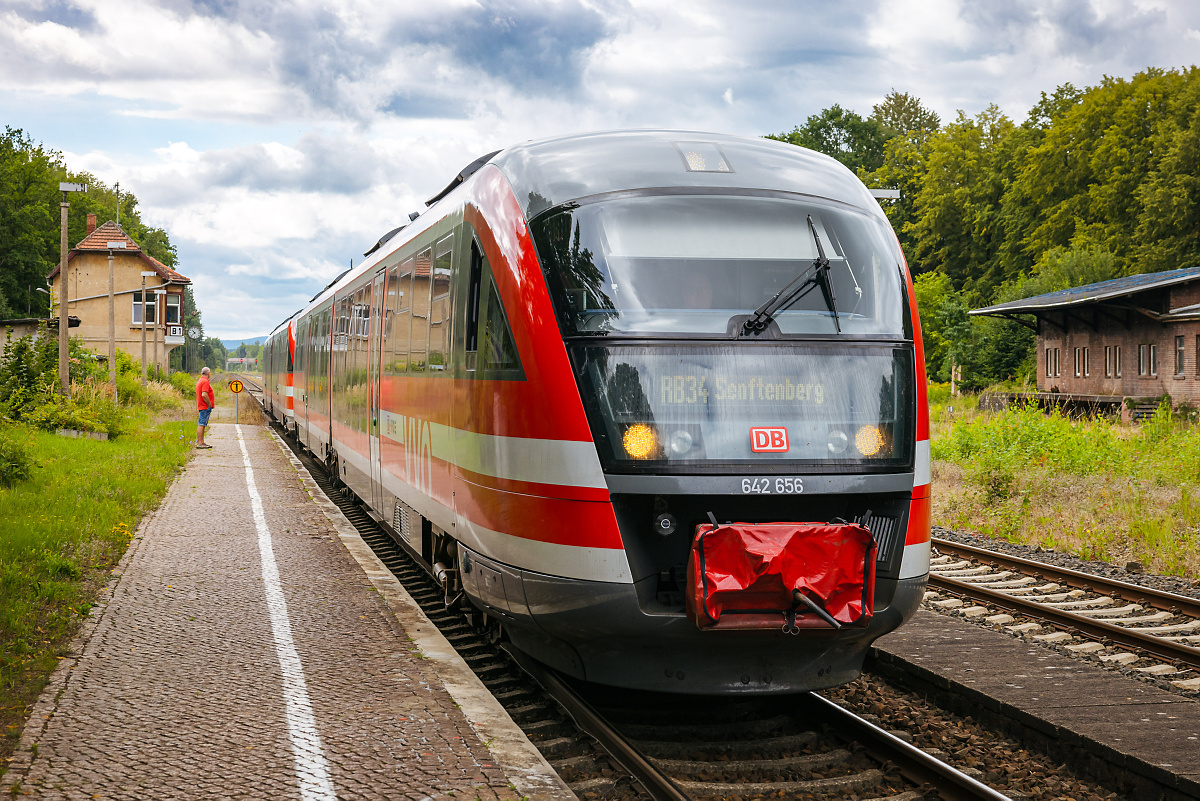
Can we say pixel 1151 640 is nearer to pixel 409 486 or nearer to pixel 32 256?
pixel 409 486

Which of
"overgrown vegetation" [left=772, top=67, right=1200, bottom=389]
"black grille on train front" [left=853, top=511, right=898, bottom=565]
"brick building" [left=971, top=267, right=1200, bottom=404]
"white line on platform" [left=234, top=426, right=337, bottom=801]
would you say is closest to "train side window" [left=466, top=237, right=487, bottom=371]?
"white line on platform" [left=234, top=426, right=337, bottom=801]

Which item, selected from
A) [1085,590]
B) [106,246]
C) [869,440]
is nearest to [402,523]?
[869,440]

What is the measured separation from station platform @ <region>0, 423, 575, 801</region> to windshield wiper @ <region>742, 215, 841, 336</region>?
2.37 meters

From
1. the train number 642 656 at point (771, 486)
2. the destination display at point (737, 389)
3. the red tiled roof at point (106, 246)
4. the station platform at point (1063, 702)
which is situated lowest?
the station platform at point (1063, 702)

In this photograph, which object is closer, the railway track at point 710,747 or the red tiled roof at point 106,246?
the railway track at point 710,747

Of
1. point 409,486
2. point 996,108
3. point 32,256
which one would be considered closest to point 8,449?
point 409,486

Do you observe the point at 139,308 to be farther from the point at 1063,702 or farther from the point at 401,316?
the point at 1063,702

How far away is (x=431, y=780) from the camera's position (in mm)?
4660

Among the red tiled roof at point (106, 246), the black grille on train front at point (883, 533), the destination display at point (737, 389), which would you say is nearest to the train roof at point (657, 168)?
the destination display at point (737, 389)

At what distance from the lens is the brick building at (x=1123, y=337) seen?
3397cm

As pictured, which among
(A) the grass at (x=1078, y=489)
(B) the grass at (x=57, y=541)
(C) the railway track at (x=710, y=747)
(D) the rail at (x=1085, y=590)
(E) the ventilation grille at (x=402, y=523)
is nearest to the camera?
(C) the railway track at (x=710, y=747)

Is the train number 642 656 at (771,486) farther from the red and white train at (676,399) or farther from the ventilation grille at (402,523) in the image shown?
the ventilation grille at (402,523)

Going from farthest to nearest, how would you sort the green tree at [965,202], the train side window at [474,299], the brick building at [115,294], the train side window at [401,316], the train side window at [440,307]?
the green tree at [965,202] < the brick building at [115,294] < the train side window at [401,316] < the train side window at [440,307] < the train side window at [474,299]

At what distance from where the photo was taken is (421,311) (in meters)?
8.06
